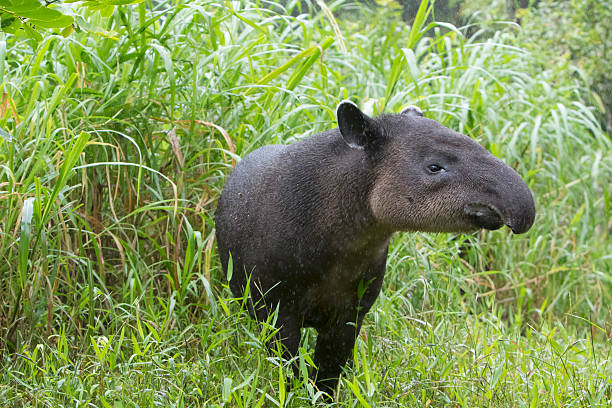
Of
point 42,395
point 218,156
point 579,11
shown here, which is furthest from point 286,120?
point 579,11

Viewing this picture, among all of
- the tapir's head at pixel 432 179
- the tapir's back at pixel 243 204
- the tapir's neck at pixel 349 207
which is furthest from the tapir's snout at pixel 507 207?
the tapir's back at pixel 243 204

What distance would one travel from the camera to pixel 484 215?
2906 millimetres

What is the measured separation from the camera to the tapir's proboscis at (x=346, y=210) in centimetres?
296

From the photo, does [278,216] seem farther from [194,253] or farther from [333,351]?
Result: [194,253]

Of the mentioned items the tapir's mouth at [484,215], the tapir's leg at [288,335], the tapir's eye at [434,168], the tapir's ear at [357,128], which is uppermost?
the tapir's ear at [357,128]

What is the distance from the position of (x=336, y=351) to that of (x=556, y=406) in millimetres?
984

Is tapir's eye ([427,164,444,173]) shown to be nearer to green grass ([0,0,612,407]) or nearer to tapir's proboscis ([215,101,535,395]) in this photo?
tapir's proboscis ([215,101,535,395])

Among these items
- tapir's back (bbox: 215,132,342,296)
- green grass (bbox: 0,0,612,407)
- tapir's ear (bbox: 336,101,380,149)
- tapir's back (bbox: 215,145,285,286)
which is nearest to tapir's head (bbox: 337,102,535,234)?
tapir's ear (bbox: 336,101,380,149)

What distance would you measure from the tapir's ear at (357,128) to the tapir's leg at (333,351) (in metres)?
0.83

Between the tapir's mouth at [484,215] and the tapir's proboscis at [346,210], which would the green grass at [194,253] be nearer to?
the tapir's proboscis at [346,210]

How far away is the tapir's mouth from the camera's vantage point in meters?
2.87

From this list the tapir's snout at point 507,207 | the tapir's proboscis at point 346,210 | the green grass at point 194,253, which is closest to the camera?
the tapir's snout at point 507,207

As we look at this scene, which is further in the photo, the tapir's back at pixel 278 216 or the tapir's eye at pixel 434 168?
the tapir's back at pixel 278 216

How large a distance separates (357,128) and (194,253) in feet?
5.08
